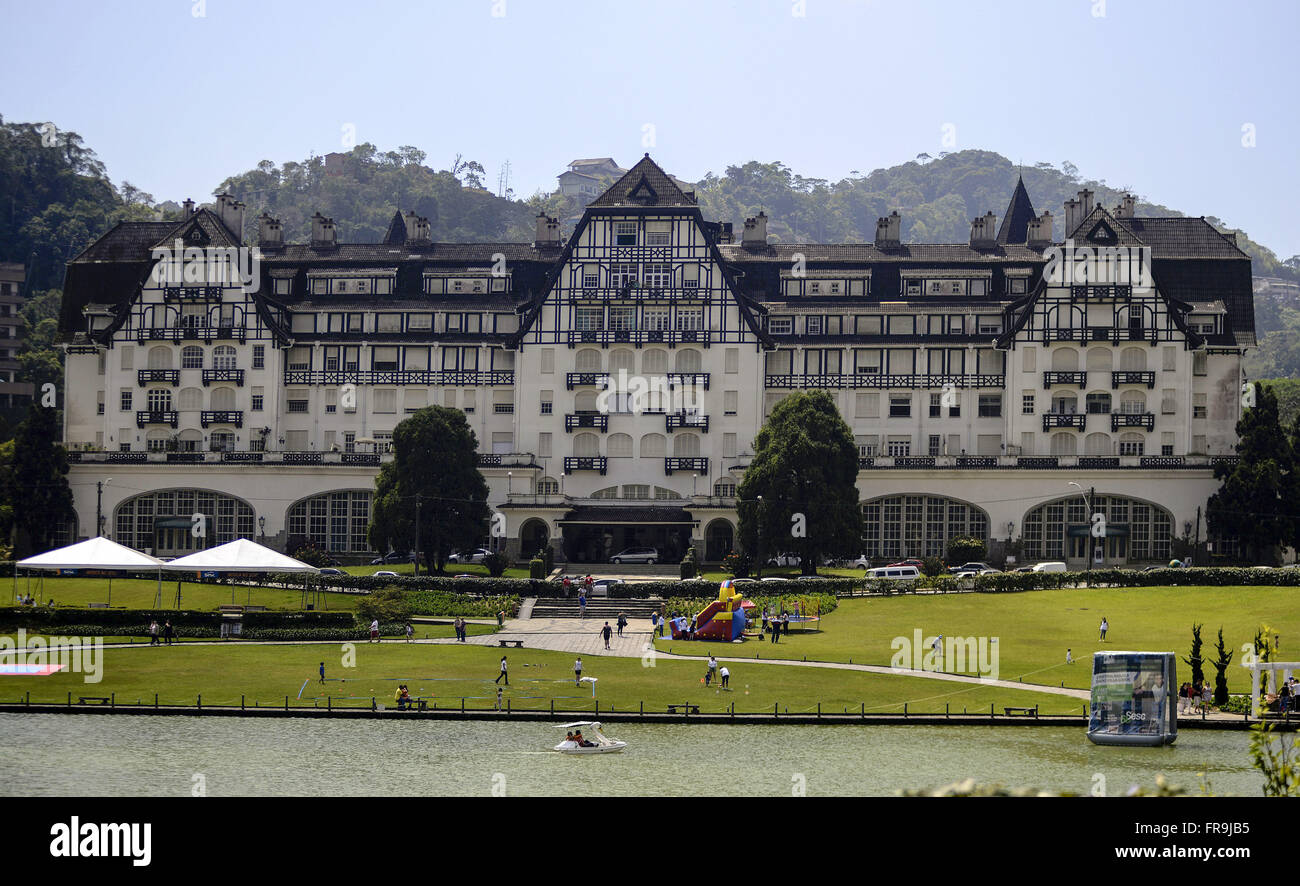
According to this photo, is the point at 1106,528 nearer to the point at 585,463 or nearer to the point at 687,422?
the point at 687,422

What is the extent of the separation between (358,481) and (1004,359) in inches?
1829

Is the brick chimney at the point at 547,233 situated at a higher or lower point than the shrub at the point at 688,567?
higher

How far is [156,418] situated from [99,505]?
47.3 feet

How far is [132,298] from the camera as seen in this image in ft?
394

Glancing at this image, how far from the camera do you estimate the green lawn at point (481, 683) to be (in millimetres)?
60000

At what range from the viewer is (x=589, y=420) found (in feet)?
380

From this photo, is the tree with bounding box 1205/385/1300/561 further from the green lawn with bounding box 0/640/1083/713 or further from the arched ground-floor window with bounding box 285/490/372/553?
the arched ground-floor window with bounding box 285/490/372/553

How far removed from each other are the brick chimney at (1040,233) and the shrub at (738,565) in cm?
4317

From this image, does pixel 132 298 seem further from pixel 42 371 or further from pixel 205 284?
pixel 42 371

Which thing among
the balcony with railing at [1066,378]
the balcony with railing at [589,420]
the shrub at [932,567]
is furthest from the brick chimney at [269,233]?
the shrub at [932,567]

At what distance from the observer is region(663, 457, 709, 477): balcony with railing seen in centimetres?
11456

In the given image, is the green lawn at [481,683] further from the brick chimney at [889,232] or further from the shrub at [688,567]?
the brick chimney at [889,232]

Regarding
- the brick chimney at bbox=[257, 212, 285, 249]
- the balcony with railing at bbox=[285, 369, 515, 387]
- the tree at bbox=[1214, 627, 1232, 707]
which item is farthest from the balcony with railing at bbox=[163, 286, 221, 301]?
the tree at bbox=[1214, 627, 1232, 707]

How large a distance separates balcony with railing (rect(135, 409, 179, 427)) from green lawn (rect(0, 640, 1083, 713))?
49.5 m
